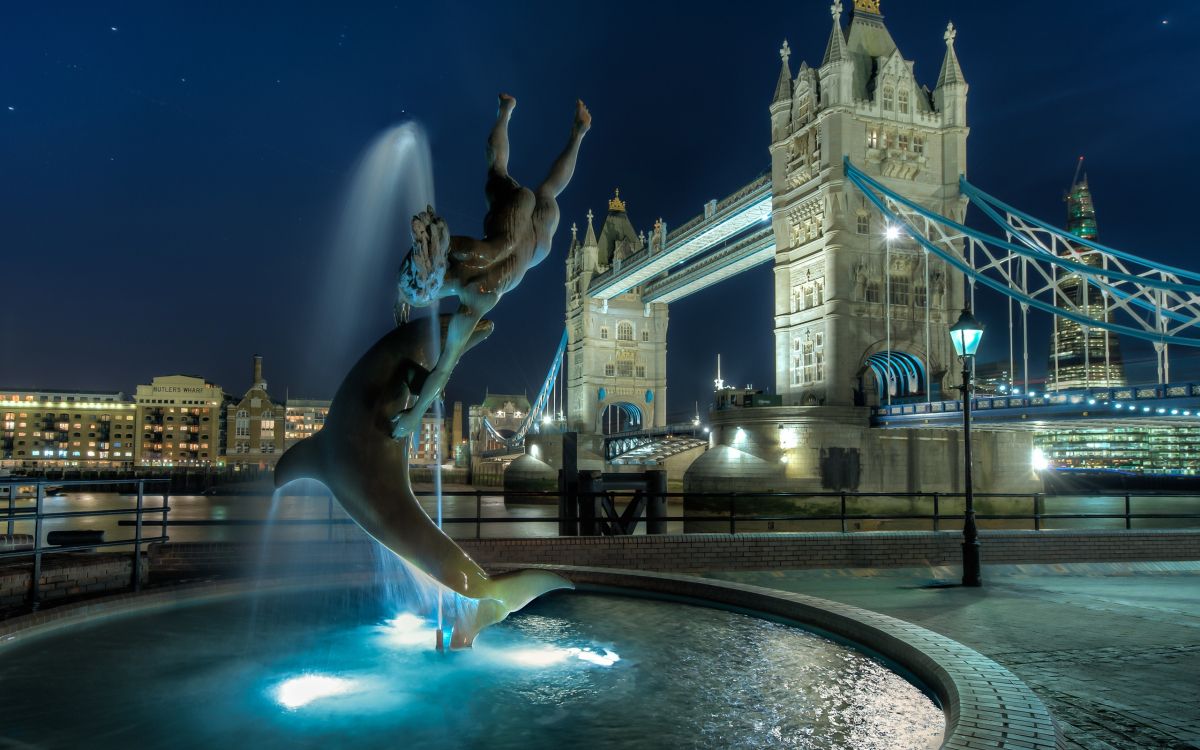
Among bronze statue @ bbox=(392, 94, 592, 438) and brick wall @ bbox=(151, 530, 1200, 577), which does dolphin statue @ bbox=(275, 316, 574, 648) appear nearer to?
bronze statue @ bbox=(392, 94, 592, 438)

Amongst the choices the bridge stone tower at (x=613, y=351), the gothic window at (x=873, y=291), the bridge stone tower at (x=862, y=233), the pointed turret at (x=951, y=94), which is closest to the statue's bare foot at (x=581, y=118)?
the bridge stone tower at (x=862, y=233)

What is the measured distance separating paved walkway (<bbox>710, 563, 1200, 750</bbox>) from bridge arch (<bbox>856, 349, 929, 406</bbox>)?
31.0 m

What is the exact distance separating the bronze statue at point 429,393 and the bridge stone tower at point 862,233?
36.6 metres

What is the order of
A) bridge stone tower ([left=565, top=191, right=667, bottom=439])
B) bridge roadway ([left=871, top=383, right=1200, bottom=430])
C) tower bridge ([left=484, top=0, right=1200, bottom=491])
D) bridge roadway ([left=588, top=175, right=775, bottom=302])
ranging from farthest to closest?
bridge stone tower ([left=565, top=191, right=667, bottom=439]) → bridge roadway ([left=588, top=175, right=775, bottom=302]) → tower bridge ([left=484, top=0, right=1200, bottom=491]) → bridge roadway ([left=871, top=383, right=1200, bottom=430])

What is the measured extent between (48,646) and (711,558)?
696 centimetres

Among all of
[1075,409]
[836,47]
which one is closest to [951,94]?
[836,47]

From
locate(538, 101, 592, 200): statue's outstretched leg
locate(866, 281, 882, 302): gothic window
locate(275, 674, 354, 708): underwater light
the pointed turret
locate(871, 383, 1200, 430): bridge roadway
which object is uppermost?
the pointed turret

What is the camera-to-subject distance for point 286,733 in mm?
4574

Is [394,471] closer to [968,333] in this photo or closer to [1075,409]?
[968,333]

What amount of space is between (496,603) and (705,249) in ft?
203

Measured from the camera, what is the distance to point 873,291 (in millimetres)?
43844

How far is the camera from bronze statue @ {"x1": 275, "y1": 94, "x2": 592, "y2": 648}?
236 inches

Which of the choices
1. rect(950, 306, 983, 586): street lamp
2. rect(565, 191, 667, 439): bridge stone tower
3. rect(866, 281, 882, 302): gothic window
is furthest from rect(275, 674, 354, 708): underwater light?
rect(565, 191, 667, 439): bridge stone tower

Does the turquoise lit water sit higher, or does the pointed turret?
the pointed turret
